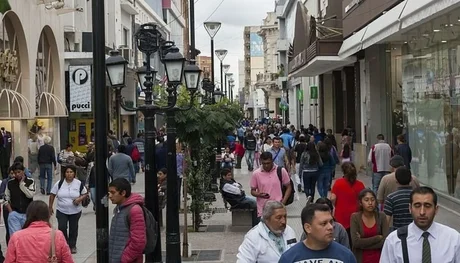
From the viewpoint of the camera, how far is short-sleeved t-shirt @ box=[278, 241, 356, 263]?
13.6 ft

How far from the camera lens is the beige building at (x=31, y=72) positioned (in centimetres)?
2350

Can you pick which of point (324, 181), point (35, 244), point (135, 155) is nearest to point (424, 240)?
point (35, 244)

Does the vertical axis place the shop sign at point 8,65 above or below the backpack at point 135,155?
above

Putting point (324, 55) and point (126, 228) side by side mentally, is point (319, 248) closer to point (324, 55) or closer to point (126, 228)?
point (126, 228)

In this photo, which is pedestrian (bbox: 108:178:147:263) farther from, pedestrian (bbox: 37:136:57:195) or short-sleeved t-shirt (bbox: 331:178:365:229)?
pedestrian (bbox: 37:136:57:195)

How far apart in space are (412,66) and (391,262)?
1602cm

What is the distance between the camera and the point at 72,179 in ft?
36.5

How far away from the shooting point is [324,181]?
629 inches

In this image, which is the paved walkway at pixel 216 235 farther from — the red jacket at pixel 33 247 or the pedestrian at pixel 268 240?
the pedestrian at pixel 268 240

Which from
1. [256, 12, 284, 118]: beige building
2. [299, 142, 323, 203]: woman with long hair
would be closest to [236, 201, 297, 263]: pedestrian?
[299, 142, 323, 203]: woman with long hair

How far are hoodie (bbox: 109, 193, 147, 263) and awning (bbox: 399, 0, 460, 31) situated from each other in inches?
272

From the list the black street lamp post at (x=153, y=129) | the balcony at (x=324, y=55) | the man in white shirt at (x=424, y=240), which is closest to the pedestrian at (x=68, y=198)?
the black street lamp post at (x=153, y=129)

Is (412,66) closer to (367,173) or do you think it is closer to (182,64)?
(367,173)

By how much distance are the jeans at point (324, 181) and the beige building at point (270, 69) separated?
70.0 metres
